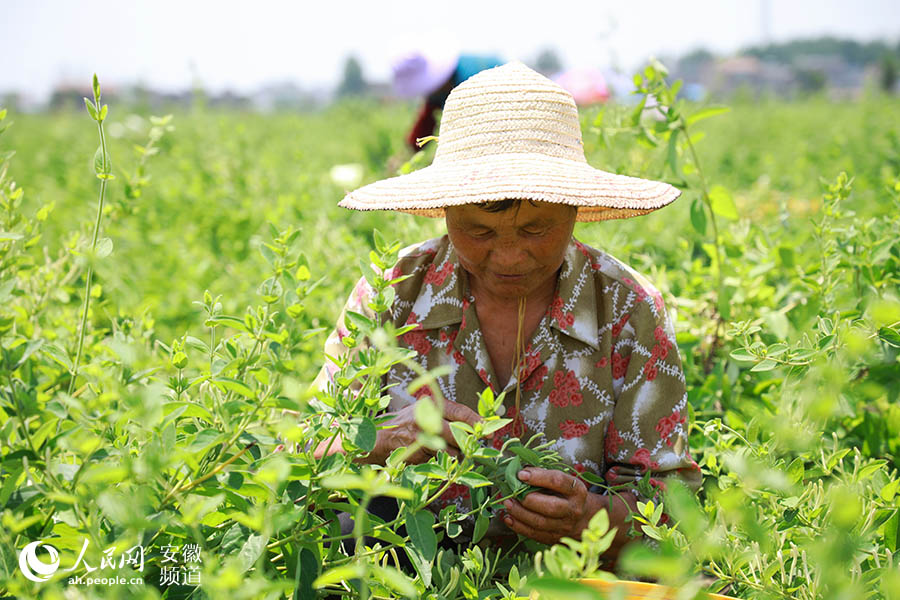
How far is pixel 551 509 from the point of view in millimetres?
1295

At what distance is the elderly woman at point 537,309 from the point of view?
1331 millimetres

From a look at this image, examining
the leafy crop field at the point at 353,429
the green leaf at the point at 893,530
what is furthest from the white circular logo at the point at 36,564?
the green leaf at the point at 893,530

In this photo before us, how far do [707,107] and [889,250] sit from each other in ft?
1.82

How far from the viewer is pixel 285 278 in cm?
100

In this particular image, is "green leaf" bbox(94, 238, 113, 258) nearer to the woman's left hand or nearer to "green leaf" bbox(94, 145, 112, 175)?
"green leaf" bbox(94, 145, 112, 175)

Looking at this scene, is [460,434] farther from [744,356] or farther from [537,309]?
[537,309]

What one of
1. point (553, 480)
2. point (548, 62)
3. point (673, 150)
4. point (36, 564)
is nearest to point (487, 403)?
point (553, 480)

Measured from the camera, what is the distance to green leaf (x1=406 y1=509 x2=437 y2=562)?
0.96m

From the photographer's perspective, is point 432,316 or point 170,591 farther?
point 432,316

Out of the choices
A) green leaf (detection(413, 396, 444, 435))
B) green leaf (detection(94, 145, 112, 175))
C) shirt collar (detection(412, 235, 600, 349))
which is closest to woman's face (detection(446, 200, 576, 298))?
shirt collar (detection(412, 235, 600, 349))

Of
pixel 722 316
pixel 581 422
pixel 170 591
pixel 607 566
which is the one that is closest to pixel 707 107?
pixel 722 316

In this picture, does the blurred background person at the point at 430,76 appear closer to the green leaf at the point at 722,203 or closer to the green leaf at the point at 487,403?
the green leaf at the point at 722,203

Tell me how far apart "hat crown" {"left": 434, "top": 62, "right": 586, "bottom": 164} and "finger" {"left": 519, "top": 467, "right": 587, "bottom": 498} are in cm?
56

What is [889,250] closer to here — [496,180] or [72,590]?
[496,180]
